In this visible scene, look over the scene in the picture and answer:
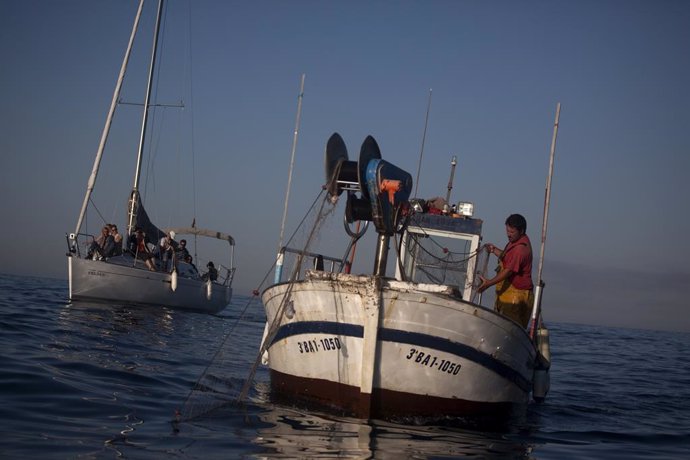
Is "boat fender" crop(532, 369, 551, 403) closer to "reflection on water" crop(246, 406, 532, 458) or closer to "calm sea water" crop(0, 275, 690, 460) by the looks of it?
→ "calm sea water" crop(0, 275, 690, 460)

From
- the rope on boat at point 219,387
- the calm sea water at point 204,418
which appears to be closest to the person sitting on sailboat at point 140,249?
the calm sea water at point 204,418

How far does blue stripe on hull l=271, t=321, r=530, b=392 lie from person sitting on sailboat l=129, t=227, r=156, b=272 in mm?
16829

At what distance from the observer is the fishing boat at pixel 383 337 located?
8.35m

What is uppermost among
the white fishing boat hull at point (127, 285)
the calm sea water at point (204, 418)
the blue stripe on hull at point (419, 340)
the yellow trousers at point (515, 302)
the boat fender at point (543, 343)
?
the yellow trousers at point (515, 302)

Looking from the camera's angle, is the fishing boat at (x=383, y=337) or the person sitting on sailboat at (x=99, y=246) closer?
the fishing boat at (x=383, y=337)

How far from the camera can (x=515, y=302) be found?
10.4m

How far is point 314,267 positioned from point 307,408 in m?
2.17

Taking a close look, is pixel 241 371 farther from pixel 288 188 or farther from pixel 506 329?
pixel 506 329

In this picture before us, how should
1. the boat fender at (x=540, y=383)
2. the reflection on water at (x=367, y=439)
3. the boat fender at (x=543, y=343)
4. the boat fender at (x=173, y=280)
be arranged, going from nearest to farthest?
the reflection on water at (x=367, y=439), the boat fender at (x=540, y=383), the boat fender at (x=543, y=343), the boat fender at (x=173, y=280)

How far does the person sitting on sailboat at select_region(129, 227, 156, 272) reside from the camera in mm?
24938

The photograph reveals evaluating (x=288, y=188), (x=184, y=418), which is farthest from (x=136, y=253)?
(x=184, y=418)

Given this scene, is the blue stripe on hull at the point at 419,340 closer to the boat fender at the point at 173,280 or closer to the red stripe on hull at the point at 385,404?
the red stripe on hull at the point at 385,404

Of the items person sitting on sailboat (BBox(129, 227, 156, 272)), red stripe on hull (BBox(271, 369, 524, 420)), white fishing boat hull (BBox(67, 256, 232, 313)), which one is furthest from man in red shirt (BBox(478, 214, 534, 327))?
person sitting on sailboat (BBox(129, 227, 156, 272))

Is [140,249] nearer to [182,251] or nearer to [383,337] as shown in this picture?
[182,251]
